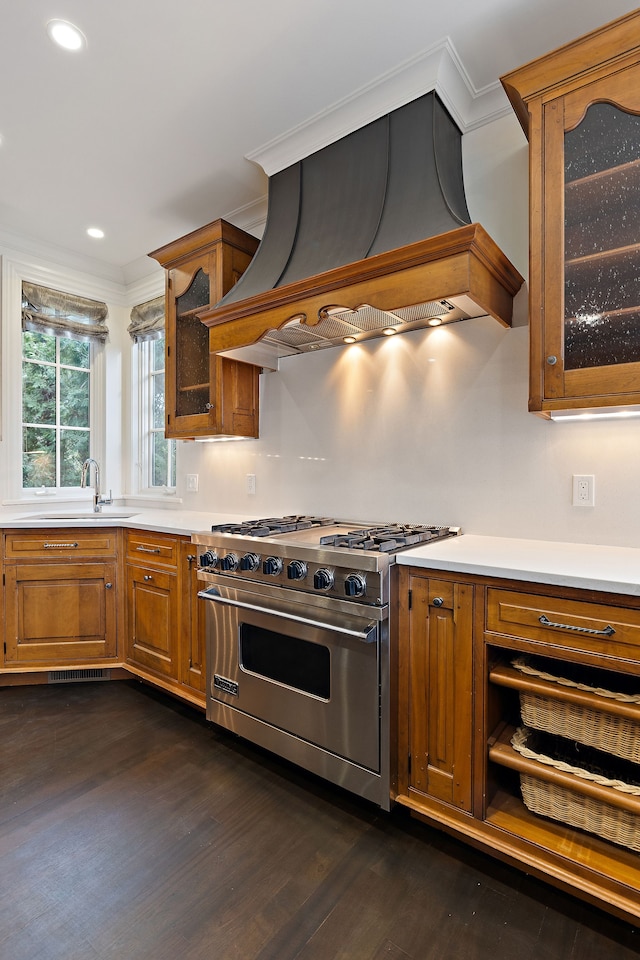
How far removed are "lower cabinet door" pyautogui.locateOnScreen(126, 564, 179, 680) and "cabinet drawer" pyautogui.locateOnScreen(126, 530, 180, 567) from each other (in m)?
0.06

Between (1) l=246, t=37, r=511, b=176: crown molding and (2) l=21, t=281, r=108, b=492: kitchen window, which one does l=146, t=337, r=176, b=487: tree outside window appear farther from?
(1) l=246, t=37, r=511, b=176: crown molding

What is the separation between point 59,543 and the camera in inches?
112

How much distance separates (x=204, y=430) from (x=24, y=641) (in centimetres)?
163

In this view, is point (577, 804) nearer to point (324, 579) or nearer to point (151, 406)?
point (324, 579)

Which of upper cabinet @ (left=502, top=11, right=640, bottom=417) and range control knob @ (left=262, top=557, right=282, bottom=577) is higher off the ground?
upper cabinet @ (left=502, top=11, right=640, bottom=417)

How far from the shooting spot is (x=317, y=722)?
1.84 meters

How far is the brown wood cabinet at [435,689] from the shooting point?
1.56 metres

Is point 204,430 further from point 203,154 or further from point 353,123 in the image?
point 353,123

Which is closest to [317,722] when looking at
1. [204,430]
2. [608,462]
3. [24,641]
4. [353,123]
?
[608,462]

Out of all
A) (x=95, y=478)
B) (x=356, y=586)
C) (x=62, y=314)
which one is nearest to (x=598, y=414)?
(x=356, y=586)

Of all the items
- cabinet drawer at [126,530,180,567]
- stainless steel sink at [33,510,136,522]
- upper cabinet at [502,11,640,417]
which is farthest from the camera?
stainless steel sink at [33,510,136,522]

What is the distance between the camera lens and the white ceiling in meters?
1.70

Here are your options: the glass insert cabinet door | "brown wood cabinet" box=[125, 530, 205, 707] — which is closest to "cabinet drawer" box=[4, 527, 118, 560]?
"brown wood cabinet" box=[125, 530, 205, 707]

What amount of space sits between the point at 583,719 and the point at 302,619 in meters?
0.97
